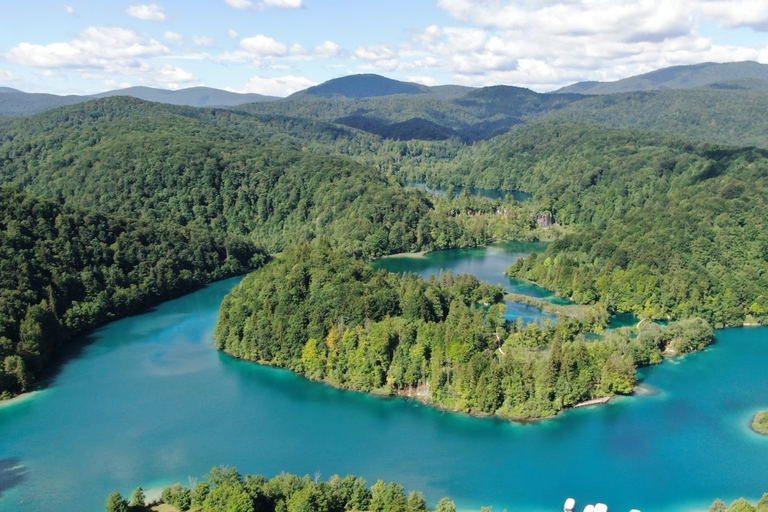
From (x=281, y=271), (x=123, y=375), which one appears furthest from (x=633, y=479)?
(x=123, y=375)

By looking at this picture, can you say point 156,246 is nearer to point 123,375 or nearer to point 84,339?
point 84,339

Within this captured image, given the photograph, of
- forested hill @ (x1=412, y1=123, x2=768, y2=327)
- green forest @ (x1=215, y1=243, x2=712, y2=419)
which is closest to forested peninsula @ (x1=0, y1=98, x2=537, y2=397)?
green forest @ (x1=215, y1=243, x2=712, y2=419)

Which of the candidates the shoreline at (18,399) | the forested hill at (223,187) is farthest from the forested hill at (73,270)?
the forested hill at (223,187)

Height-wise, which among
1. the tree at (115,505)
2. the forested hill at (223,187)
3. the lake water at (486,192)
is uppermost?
the forested hill at (223,187)

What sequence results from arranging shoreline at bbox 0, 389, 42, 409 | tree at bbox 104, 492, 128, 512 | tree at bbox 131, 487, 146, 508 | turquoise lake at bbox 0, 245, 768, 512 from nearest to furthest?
1. tree at bbox 104, 492, 128, 512
2. tree at bbox 131, 487, 146, 508
3. turquoise lake at bbox 0, 245, 768, 512
4. shoreline at bbox 0, 389, 42, 409

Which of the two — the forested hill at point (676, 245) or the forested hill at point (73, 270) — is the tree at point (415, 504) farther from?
the forested hill at point (676, 245)

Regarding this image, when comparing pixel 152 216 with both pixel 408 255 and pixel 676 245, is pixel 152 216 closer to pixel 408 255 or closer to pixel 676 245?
pixel 408 255

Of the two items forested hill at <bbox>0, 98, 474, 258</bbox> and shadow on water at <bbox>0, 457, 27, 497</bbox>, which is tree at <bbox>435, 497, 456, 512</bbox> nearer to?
shadow on water at <bbox>0, 457, 27, 497</bbox>
